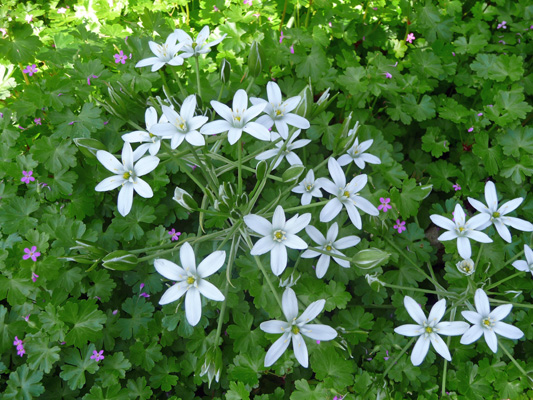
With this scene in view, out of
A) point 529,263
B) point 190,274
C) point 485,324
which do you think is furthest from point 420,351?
point 190,274

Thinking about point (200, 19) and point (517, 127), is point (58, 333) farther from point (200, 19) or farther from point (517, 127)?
point (517, 127)

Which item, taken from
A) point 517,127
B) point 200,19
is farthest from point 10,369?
point 517,127

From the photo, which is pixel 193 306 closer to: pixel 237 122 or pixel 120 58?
pixel 237 122

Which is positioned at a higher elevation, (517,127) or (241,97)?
(241,97)

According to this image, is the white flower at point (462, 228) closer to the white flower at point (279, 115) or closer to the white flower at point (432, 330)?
the white flower at point (432, 330)

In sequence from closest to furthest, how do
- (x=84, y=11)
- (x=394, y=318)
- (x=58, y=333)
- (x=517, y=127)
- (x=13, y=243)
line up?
(x=58, y=333) < (x=13, y=243) < (x=394, y=318) < (x=517, y=127) < (x=84, y=11)

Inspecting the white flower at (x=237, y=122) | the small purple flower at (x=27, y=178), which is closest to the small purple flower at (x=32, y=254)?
the small purple flower at (x=27, y=178)

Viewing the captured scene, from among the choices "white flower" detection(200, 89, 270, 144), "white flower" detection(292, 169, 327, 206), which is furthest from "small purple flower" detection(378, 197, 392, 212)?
"white flower" detection(200, 89, 270, 144)
